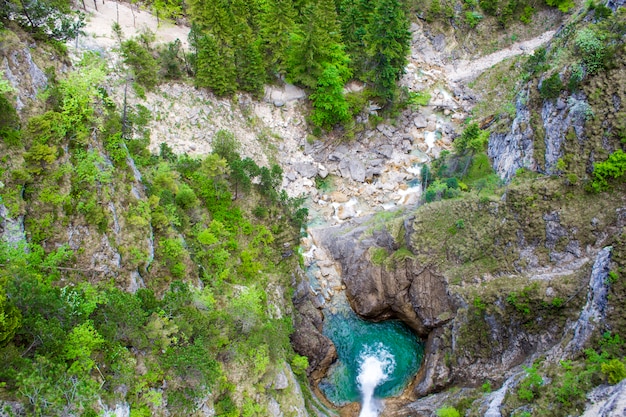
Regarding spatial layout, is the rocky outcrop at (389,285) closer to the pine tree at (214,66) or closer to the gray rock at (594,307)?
the gray rock at (594,307)

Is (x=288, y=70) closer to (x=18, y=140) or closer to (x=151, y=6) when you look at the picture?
(x=151, y=6)

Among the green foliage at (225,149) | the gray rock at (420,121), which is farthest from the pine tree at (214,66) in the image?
the gray rock at (420,121)

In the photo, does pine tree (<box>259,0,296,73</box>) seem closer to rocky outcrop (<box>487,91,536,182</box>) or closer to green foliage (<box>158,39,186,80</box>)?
green foliage (<box>158,39,186,80</box>)

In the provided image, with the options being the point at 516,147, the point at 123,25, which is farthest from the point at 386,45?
the point at 123,25

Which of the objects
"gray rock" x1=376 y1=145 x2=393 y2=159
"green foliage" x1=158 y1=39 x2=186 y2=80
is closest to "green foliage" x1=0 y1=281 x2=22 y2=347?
"green foliage" x1=158 y1=39 x2=186 y2=80

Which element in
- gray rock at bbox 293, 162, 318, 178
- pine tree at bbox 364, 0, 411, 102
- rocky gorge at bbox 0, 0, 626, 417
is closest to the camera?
rocky gorge at bbox 0, 0, 626, 417

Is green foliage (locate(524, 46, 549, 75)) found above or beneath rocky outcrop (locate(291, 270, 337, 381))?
above

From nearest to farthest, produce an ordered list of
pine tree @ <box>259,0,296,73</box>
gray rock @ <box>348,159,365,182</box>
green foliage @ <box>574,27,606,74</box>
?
1. green foliage @ <box>574,27,606,74</box>
2. pine tree @ <box>259,0,296,73</box>
3. gray rock @ <box>348,159,365,182</box>
